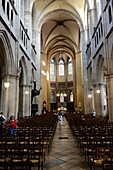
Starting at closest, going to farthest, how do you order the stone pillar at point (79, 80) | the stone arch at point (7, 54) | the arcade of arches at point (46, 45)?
the stone arch at point (7, 54), the arcade of arches at point (46, 45), the stone pillar at point (79, 80)

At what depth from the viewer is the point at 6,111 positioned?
46.2ft

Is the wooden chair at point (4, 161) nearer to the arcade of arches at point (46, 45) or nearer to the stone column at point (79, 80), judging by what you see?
the arcade of arches at point (46, 45)

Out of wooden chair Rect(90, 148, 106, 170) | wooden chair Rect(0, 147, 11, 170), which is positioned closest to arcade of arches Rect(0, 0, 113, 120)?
wooden chair Rect(0, 147, 11, 170)

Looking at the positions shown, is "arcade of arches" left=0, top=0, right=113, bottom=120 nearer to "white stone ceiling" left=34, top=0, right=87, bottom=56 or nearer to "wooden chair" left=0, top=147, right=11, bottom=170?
"white stone ceiling" left=34, top=0, right=87, bottom=56

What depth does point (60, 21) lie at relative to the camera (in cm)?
3512

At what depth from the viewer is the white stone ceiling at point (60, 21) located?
1127 inches

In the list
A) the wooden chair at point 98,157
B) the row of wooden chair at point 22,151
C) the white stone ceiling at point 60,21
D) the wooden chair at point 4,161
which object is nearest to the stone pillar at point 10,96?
the row of wooden chair at point 22,151

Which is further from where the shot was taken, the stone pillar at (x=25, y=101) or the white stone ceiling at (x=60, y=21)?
the white stone ceiling at (x=60, y=21)

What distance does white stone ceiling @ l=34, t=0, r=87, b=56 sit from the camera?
1127 inches

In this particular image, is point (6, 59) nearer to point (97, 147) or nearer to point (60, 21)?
point (97, 147)

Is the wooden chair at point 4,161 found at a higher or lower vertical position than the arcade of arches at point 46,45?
lower

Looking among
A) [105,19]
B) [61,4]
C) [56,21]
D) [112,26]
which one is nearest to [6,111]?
[112,26]

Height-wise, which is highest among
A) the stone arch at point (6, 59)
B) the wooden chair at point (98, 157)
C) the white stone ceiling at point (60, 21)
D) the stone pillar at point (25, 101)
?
the white stone ceiling at point (60, 21)

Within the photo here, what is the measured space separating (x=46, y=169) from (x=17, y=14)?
50.7 feet
